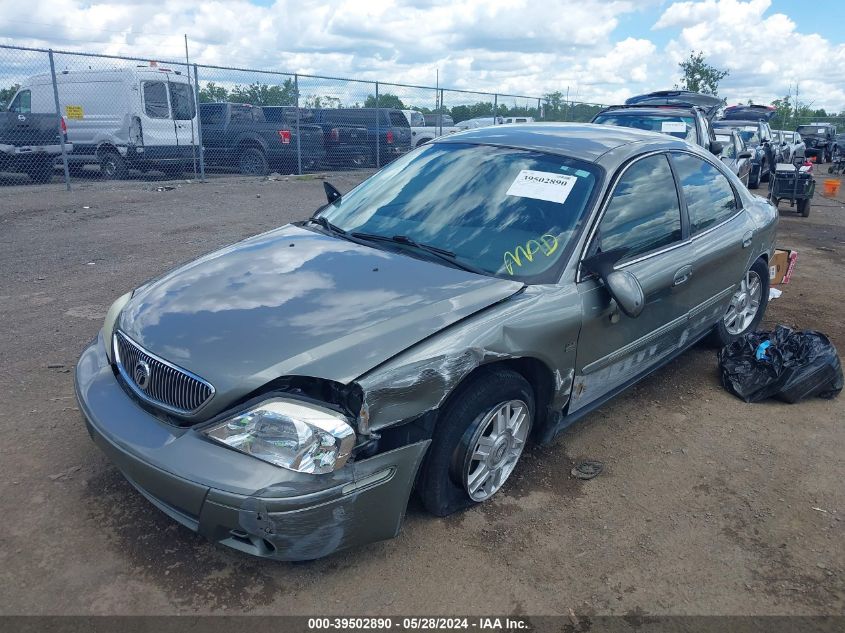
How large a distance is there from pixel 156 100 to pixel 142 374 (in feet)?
43.1

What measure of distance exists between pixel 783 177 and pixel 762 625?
454 inches

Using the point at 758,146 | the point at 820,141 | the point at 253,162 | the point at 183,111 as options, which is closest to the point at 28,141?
the point at 183,111

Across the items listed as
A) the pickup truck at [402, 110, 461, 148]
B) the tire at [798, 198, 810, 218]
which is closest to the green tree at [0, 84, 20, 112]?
the pickup truck at [402, 110, 461, 148]

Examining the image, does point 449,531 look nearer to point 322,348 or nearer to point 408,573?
point 408,573

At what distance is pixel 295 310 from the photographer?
2672mm

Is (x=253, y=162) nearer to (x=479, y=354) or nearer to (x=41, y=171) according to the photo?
(x=41, y=171)

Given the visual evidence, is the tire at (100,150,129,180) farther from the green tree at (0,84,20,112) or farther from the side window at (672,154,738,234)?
the side window at (672,154,738,234)

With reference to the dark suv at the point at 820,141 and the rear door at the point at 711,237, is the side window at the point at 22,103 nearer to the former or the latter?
the rear door at the point at 711,237

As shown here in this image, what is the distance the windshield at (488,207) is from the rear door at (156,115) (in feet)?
38.2

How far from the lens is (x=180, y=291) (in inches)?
117

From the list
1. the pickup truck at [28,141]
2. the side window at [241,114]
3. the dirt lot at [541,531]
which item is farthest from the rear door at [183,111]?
the dirt lot at [541,531]

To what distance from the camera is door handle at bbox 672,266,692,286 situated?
3.72 meters

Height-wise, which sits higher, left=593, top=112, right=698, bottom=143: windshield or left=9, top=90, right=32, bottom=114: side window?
left=9, top=90, right=32, bottom=114: side window

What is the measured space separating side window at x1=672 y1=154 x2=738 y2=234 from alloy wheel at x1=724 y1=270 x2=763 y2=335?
0.62 m
